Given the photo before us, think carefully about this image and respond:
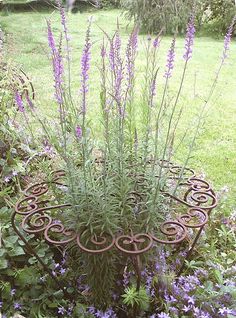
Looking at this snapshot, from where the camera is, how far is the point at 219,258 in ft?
7.59

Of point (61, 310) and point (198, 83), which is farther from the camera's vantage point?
point (198, 83)

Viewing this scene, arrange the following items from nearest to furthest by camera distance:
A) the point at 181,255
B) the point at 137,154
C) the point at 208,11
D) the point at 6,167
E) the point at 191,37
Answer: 1. the point at 191,37
2. the point at 137,154
3. the point at 181,255
4. the point at 6,167
5. the point at 208,11

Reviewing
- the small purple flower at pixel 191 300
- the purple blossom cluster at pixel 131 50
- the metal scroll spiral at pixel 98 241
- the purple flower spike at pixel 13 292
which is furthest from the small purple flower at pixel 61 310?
the purple blossom cluster at pixel 131 50

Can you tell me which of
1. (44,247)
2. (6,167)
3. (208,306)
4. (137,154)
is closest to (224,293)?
(208,306)

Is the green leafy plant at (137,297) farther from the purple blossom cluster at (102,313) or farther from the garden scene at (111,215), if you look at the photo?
the purple blossom cluster at (102,313)

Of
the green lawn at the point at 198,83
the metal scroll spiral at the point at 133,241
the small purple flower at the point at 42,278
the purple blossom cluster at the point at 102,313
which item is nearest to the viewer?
the metal scroll spiral at the point at 133,241

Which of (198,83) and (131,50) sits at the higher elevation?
(131,50)

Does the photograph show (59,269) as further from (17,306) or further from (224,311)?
(224,311)

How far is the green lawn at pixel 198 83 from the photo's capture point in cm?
354

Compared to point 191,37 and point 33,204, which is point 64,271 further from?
point 191,37

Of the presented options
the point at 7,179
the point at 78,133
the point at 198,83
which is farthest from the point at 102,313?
the point at 198,83

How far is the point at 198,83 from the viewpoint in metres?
5.88

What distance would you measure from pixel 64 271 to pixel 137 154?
699mm

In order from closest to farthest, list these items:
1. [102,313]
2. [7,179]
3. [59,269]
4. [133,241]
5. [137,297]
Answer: [133,241] < [137,297] < [102,313] < [59,269] < [7,179]
